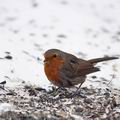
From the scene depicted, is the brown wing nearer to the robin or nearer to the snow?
the robin

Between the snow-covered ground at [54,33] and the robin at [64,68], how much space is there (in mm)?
608

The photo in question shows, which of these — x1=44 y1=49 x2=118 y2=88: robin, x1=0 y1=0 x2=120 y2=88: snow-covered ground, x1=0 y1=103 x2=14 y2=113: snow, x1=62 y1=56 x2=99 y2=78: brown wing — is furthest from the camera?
x1=0 y1=0 x2=120 y2=88: snow-covered ground

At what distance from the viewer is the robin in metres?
6.97

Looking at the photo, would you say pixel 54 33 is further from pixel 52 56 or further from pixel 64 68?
pixel 52 56

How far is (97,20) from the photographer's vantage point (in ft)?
37.6

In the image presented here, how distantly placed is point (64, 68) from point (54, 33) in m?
3.53

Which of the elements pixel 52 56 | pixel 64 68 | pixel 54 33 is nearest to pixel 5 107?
pixel 52 56

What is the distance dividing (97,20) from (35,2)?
58.6 inches

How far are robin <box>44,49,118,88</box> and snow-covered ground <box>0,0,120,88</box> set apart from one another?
23.9 inches

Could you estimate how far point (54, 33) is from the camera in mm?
10633

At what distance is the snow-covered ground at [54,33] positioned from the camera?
27.7 feet

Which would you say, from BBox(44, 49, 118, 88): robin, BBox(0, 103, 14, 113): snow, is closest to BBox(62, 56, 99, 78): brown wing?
BBox(44, 49, 118, 88): robin

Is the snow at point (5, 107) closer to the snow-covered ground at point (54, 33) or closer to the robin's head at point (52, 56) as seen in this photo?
the robin's head at point (52, 56)

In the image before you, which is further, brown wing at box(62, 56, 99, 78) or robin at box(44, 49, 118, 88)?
brown wing at box(62, 56, 99, 78)
